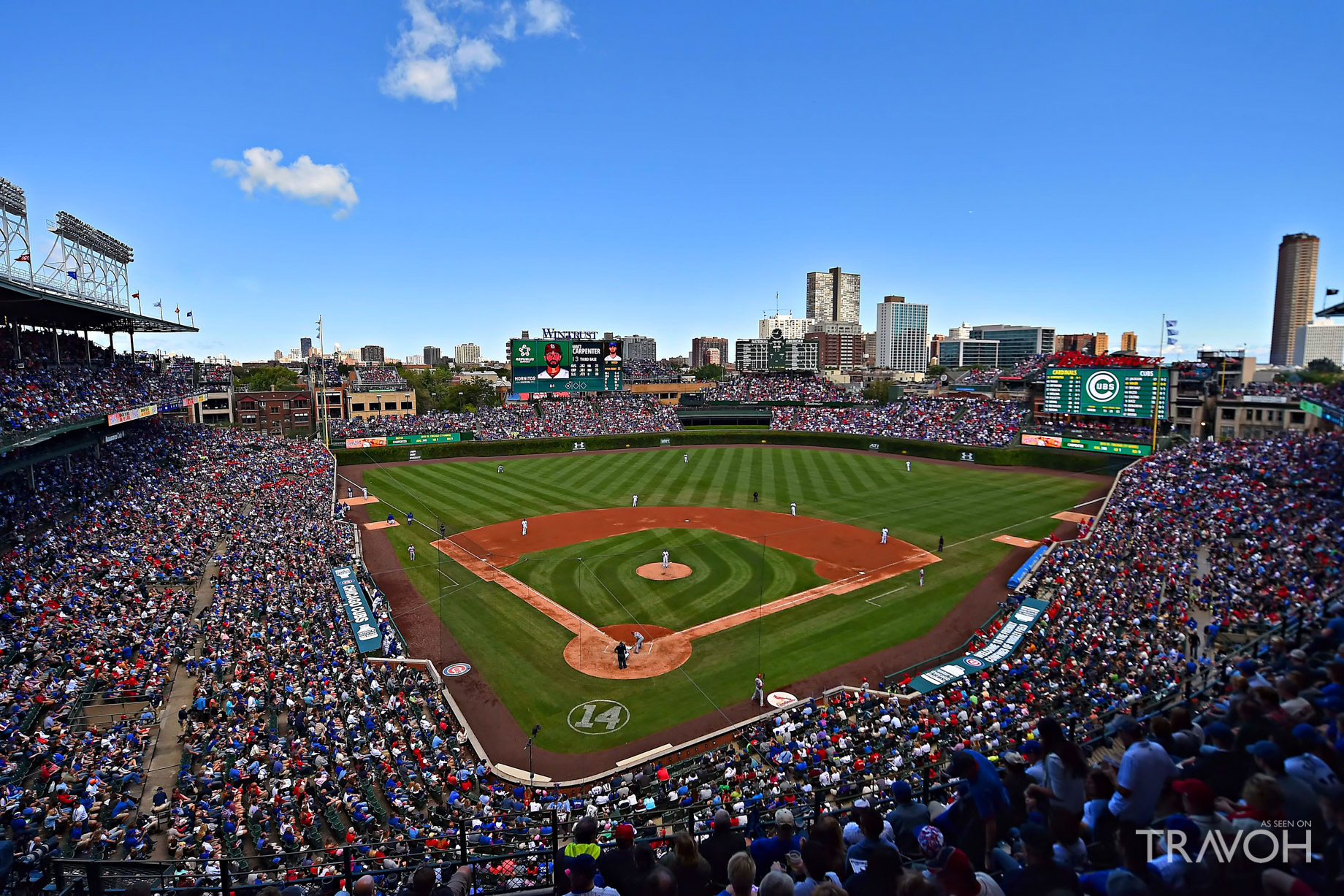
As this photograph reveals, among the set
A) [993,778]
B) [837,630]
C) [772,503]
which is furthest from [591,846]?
[772,503]

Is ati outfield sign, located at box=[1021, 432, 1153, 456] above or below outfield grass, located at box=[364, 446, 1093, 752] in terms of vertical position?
above

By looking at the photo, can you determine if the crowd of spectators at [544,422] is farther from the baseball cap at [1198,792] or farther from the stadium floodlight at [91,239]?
the baseball cap at [1198,792]

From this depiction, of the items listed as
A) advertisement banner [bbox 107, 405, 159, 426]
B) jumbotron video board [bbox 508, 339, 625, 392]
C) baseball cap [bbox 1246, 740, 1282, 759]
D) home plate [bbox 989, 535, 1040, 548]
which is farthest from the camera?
jumbotron video board [bbox 508, 339, 625, 392]

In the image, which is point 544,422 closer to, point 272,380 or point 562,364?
point 562,364

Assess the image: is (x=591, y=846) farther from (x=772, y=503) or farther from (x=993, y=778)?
(x=772, y=503)

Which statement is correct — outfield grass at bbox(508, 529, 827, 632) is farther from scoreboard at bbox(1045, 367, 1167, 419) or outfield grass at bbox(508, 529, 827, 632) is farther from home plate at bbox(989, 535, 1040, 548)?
scoreboard at bbox(1045, 367, 1167, 419)

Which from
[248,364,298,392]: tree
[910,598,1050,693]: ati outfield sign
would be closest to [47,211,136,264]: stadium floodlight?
[910,598,1050,693]: ati outfield sign

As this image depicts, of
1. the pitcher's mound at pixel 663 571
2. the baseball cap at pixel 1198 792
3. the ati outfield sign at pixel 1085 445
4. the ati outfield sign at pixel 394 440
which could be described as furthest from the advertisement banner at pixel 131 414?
the ati outfield sign at pixel 1085 445
